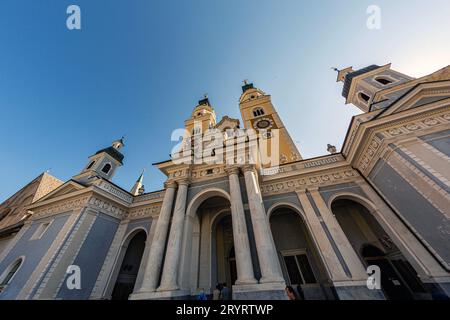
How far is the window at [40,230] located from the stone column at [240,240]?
43.2 feet

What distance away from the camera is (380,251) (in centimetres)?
913

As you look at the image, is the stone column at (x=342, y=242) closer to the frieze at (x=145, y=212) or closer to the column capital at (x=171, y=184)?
the column capital at (x=171, y=184)

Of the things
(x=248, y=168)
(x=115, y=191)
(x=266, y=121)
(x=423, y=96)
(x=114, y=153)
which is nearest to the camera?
(x=423, y=96)

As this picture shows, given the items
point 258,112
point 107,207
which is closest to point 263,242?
point 107,207

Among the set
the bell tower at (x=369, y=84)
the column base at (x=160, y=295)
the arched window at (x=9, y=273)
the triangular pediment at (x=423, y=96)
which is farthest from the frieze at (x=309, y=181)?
the arched window at (x=9, y=273)

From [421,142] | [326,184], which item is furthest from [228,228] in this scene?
[421,142]

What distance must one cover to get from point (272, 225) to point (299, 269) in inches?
111

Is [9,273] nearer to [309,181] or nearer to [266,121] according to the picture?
[309,181]

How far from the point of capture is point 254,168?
9.91 m

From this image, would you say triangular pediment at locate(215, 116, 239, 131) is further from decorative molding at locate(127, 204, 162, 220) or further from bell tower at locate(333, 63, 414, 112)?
bell tower at locate(333, 63, 414, 112)
